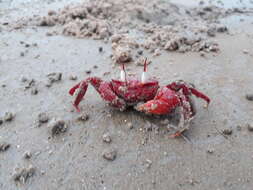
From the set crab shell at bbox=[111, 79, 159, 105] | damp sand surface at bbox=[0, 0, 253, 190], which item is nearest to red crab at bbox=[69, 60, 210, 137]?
crab shell at bbox=[111, 79, 159, 105]

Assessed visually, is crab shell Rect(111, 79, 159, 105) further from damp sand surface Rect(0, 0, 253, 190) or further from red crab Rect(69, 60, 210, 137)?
damp sand surface Rect(0, 0, 253, 190)

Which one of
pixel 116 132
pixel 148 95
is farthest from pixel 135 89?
pixel 116 132

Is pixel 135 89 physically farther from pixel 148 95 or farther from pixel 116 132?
pixel 116 132

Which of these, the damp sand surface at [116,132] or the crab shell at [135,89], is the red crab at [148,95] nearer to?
the crab shell at [135,89]

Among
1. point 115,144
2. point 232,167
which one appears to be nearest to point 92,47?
point 115,144

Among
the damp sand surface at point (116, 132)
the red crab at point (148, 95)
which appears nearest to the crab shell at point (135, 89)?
the red crab at point (148, 95)

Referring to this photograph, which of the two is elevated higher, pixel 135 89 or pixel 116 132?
pixel 135 89

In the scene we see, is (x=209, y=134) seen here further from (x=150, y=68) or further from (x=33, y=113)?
(x=33, y=113)

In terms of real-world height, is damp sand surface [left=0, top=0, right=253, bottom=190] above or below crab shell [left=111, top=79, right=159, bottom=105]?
below
